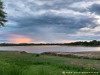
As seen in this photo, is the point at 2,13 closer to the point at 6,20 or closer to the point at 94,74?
the point at 6,20

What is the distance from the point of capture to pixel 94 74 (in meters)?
19.7

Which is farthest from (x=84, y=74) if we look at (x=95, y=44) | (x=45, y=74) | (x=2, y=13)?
(x=95, y=44)

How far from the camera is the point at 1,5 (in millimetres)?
67812

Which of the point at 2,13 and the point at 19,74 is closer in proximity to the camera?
the point at 19,74

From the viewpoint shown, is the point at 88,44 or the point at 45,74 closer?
the point at 45,74

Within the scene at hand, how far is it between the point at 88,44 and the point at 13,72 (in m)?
146

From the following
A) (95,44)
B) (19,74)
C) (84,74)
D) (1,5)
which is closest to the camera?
(19,74)

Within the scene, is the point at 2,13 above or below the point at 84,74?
above

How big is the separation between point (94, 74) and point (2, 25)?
174 feet

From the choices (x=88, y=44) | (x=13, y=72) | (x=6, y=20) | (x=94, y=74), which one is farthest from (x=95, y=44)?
(x=13, y=72)

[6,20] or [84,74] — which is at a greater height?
[6,20]

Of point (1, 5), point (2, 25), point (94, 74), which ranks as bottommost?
point (94, 74)

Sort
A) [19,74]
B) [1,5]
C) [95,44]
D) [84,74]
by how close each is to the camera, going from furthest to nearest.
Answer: [95,44], [1,5], [84,74], [19,74]

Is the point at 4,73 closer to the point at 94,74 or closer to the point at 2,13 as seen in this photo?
the point at 94,74
